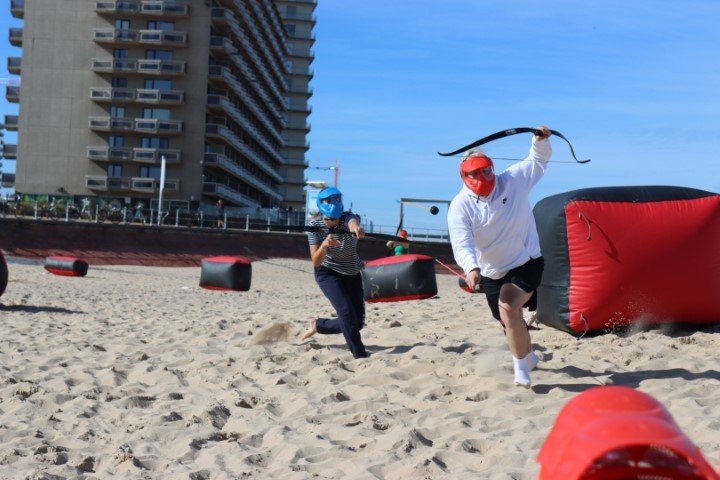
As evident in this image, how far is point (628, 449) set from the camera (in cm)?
238

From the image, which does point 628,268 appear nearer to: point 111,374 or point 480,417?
point 480,417

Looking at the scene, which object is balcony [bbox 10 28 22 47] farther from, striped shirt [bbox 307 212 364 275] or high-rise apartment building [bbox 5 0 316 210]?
striped shirt [bbox 307 212 364 275]

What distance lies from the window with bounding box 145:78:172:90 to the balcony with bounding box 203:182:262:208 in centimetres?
751

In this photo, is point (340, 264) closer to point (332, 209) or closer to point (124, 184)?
point (332, 209)

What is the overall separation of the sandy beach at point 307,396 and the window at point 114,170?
180 feet

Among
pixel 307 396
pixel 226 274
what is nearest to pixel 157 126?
pixel 226 274

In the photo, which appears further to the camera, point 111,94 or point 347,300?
point 111,94

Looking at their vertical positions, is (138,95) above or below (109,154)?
above

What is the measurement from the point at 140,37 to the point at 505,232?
200 feet

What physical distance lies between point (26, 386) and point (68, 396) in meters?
0.43

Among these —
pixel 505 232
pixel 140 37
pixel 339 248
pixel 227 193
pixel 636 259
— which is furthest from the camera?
pixel 227 193

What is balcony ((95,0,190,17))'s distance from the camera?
62.7m

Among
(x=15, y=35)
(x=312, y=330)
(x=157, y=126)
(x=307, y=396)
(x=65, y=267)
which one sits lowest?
(x=65, y=267)

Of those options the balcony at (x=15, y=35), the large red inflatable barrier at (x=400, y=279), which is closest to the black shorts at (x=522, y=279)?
the large red inflatable barrier at (x=400, y=279)
